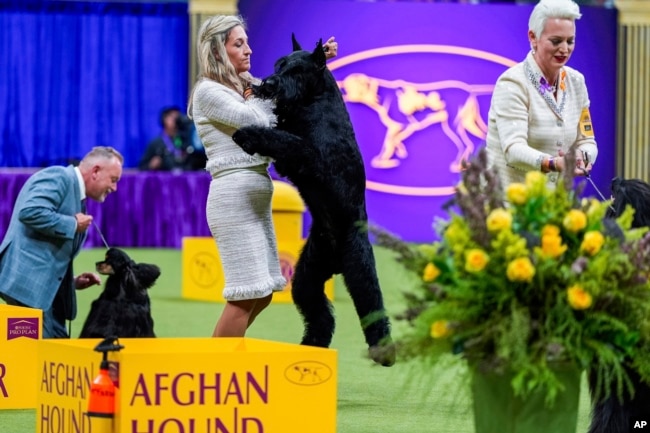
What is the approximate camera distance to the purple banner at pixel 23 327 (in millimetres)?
4703

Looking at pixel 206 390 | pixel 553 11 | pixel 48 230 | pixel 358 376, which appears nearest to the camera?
pixel 206 390

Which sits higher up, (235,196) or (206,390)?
(235,196)

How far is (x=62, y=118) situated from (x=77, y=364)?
443 inches

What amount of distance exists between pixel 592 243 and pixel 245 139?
1814 mm

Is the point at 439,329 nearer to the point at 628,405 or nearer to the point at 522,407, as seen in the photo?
the point at 522,407

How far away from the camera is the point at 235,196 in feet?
14.6

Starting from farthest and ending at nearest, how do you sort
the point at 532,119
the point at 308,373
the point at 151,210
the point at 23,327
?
Result: the point at 151,210, the point at 23,327, the point at 532,119, the point at 308,373

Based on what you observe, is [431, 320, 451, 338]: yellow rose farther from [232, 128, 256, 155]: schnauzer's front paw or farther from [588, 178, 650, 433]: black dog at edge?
[232, 128, 256, 155]: schnauzer's front paw

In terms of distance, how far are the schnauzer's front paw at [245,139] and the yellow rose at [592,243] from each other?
1.78 meters

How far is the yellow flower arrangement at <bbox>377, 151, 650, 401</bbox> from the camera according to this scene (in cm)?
269

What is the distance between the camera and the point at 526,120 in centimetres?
412

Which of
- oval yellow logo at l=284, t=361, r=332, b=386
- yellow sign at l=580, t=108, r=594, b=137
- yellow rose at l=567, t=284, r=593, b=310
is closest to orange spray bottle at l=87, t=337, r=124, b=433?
oval yellow logo at l=284, t=361, r=332, b=386

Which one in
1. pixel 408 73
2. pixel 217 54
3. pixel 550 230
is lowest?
pixel 550 230

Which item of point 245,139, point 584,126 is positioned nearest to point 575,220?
point 584,126
